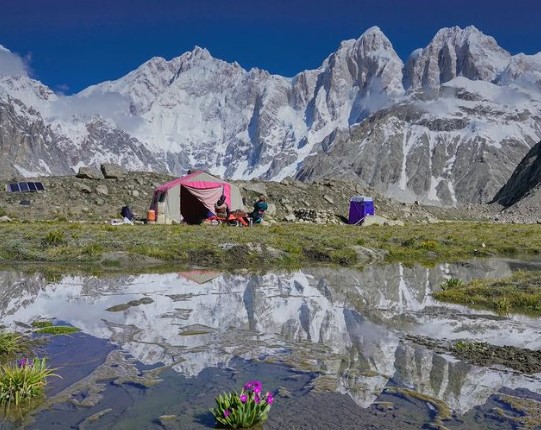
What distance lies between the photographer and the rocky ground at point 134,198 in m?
47.1

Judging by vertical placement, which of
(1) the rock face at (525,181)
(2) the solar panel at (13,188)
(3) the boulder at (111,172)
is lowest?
(2) the solar panel at (13,188)

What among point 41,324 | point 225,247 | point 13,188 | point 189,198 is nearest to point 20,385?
point 41,324

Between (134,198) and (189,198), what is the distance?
8914mm

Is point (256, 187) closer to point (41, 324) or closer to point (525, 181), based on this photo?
point (41, 324)

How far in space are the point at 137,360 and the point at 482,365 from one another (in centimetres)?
581

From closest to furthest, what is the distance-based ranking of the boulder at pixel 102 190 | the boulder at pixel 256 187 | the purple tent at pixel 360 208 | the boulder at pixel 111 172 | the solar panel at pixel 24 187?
the solar panel at pixel 24 187 → the boulder at pixel 102 190 → the boulder at pixel 111 172 → the purple tent at pixel 360 208 → the boulder at pixel 256 187

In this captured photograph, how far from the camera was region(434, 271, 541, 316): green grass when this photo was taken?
14.5 metres

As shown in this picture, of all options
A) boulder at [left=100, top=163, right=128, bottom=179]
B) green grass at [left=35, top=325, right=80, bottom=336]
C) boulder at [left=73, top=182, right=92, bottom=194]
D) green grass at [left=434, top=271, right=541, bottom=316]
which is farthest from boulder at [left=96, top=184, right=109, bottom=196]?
green grass at [left=35, top=325, right=80, bottom=336]

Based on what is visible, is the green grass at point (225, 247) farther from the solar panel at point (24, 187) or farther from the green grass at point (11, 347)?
the solar panel at point (24, 187)

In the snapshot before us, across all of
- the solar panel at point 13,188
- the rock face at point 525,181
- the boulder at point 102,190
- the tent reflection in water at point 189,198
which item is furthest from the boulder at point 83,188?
the rock face at point 525,181

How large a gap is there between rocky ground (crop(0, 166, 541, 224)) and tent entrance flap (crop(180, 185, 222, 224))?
470 cm

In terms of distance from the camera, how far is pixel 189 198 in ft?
152

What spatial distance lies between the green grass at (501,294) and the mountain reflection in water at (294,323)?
79 cm

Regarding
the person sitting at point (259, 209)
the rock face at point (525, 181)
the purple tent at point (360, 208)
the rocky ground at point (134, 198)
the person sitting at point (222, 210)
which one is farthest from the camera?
the rock face at point (525, 181)
